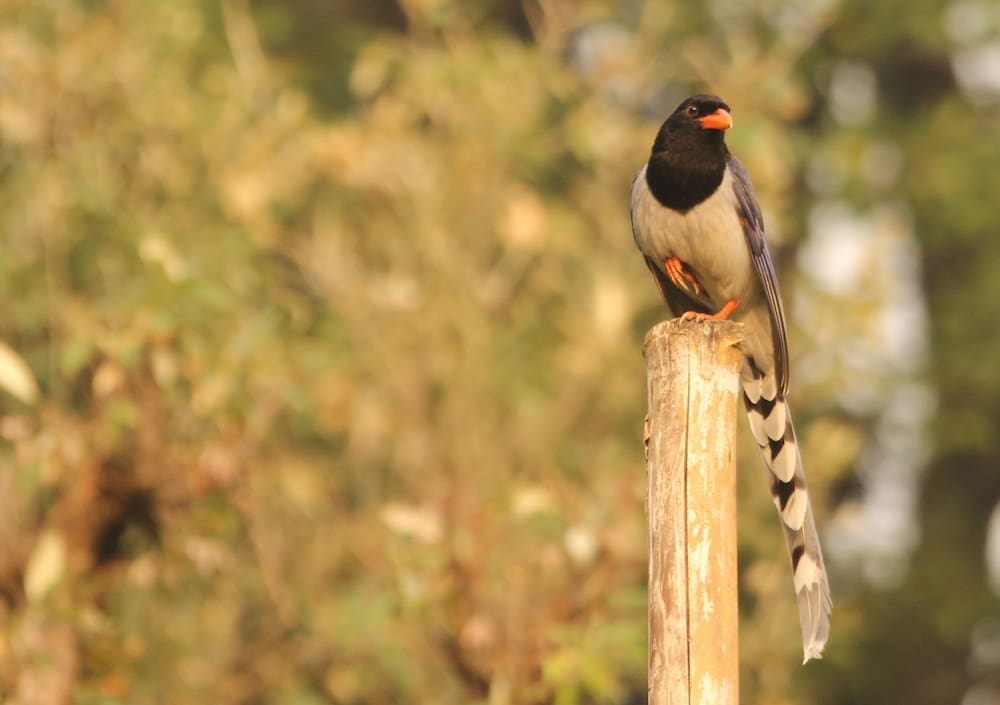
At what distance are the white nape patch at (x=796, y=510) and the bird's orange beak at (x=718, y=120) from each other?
1.34 metres

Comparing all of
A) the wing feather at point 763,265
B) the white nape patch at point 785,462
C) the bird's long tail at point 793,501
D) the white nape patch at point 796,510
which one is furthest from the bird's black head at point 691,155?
the white nape patch at point 796,510

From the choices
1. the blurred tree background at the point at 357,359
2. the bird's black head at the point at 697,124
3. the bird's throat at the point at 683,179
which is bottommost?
the blurred tree background at the point at 357,359

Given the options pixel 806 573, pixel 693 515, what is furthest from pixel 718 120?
pixel 693 515

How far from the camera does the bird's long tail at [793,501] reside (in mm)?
5191

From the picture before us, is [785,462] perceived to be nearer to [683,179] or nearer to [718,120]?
[683,179]

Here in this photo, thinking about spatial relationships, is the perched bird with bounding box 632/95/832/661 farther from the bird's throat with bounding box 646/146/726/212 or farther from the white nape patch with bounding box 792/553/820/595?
the white nape patch with bounding box 792/553/820/595

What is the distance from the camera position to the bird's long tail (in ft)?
17.0

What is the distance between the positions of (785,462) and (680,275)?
0.79 meters

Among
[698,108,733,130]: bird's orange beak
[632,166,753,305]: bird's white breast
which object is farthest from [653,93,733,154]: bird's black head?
[632,166,753,305]: bird's white breast

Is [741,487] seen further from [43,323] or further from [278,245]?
[43,323]

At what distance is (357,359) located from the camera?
9797mm

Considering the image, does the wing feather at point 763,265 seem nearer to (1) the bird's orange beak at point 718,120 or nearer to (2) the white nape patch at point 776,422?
(2) the white nape patch at point 776,422

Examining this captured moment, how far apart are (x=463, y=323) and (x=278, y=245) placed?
121cm

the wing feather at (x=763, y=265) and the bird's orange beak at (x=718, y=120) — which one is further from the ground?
the bird's orange beak at (x=718, y=120)
